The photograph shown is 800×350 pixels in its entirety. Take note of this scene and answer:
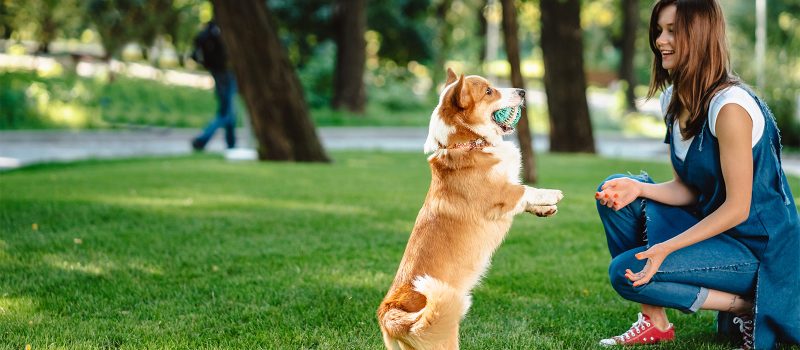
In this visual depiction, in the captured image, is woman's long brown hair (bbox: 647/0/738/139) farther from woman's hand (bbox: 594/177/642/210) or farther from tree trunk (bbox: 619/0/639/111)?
tree trunk (bbox: 619/0/639/111)

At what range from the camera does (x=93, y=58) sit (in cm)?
3047

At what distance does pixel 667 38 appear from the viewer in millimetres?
3852

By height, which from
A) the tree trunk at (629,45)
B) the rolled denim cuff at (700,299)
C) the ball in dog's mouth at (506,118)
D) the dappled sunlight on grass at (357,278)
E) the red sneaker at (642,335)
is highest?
the ball in dog's mouth at (506,118)

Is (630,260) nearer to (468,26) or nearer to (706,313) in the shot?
(706,313)

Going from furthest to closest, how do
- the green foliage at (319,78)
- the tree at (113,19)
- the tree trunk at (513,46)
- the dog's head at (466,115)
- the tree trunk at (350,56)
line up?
the tree at (113,19) → the green foliage at (319,78) → the tree trunk at (350,56) → the tree trunk at (513,46) → the dog's head at (466,115)

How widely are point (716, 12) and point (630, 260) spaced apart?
112 centimetres

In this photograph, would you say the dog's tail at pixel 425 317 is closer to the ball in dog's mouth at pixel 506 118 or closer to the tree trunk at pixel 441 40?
the ball in dog's mouth at pixel 506 118

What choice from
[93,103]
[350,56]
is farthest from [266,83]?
[350,56]

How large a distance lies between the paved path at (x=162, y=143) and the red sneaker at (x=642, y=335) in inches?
356

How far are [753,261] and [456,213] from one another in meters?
1.31

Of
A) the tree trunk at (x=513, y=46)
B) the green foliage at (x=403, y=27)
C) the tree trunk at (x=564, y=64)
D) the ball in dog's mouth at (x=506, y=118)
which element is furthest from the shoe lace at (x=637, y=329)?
the green foliage at (x=403, y=27)

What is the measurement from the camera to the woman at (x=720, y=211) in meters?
3.66

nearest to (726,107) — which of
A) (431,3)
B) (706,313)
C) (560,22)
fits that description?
(706,313)

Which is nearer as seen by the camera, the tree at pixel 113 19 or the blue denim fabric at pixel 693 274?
the blue denim fabric at pixel 693 274
